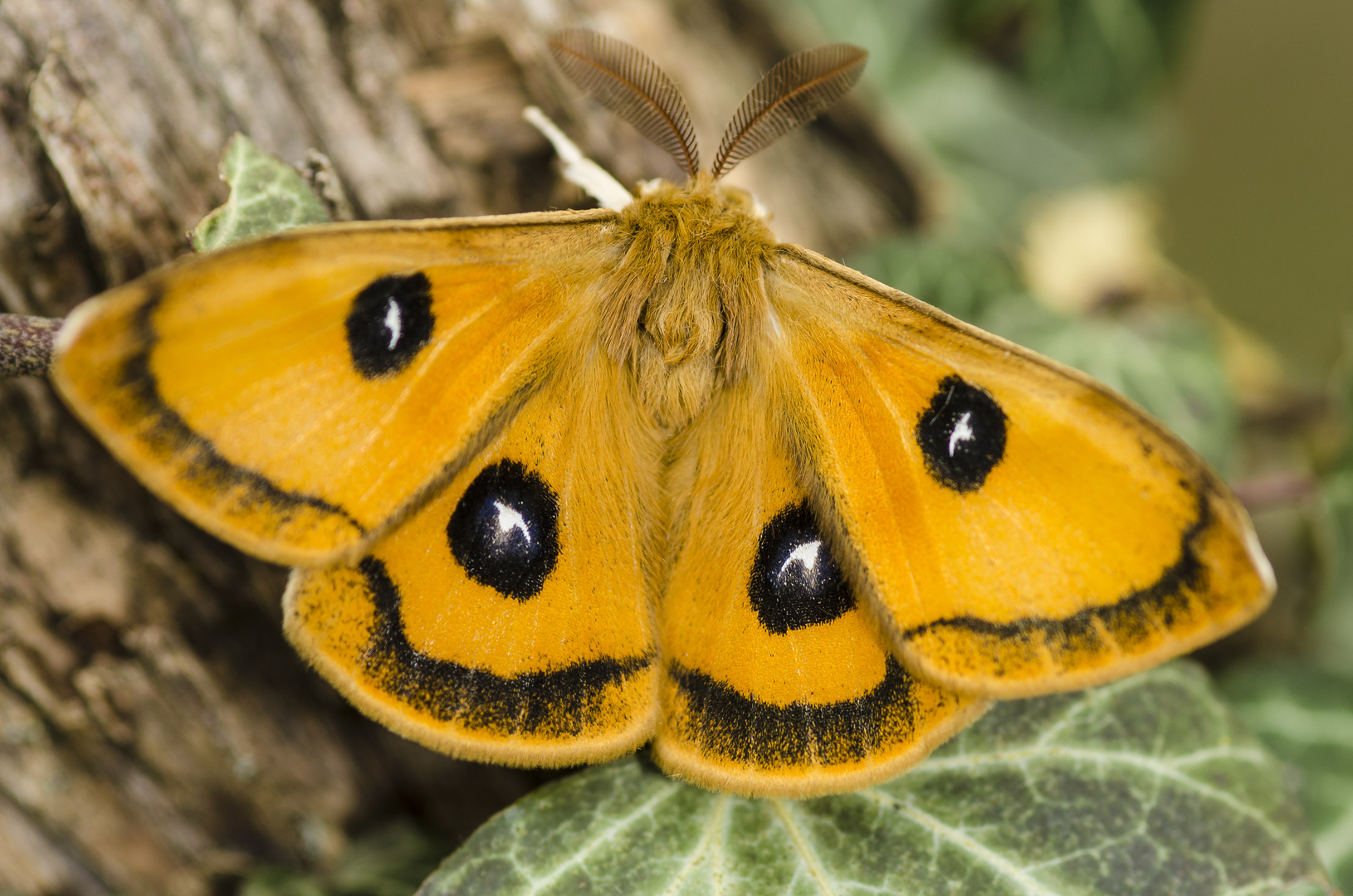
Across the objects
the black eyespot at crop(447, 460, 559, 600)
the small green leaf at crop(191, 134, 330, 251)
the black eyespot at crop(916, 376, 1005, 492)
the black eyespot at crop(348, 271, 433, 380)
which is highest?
the small green leaf at crop(191, 134, 330, 251)

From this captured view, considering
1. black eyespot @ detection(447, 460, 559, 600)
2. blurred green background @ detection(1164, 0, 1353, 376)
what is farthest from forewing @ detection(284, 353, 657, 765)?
blurred green background @ detection(1164, 0, 1353, 376)

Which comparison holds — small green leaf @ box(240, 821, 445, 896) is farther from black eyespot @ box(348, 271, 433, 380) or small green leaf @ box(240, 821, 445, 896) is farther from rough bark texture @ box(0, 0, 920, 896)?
black eyespot @ box(348, 271, 433, 380)

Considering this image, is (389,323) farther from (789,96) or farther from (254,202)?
(789,96)

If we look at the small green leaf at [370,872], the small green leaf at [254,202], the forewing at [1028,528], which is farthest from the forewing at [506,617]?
the small green leaf at [370,872]

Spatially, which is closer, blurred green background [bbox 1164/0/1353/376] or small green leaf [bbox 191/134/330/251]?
small green leaf [bbox 191/134/330/251]

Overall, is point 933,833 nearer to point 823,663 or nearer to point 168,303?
point 823,663

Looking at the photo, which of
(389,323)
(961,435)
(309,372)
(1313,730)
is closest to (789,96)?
(961,435)

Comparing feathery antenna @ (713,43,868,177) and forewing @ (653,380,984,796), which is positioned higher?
feathery antenna @ (713,43,868,177)
